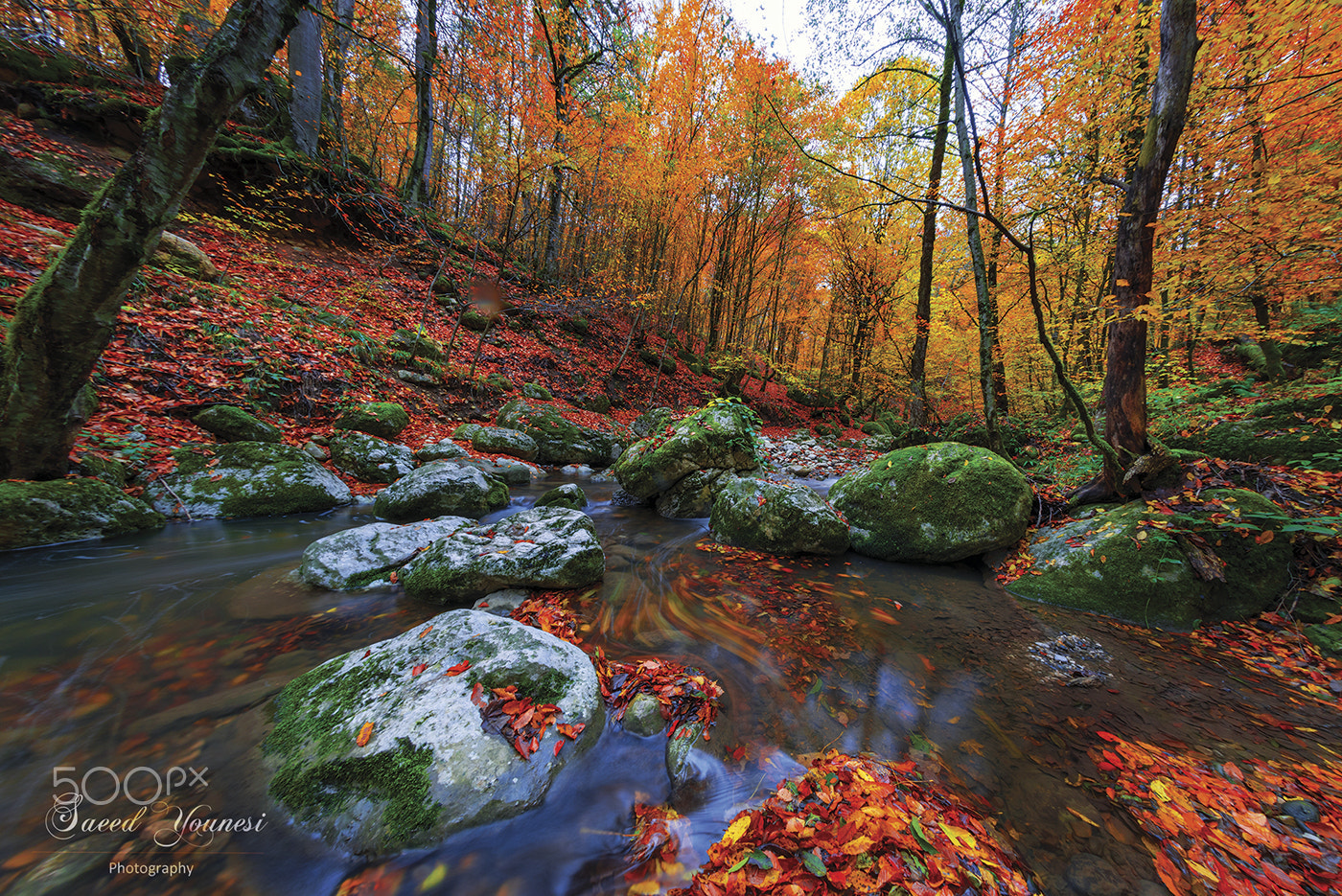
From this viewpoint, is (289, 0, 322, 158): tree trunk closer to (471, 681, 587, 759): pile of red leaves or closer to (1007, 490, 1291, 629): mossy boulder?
(471, 681, 587, 759): pile of red leaves

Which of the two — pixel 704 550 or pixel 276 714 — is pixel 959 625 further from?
pixel 276 714

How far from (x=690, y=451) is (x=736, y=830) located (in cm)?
527

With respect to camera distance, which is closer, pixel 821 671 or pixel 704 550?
pixel 821 671

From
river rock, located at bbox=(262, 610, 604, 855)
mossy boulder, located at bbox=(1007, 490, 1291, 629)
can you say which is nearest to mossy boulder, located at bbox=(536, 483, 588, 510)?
river rock, located at bbox=(262, 610, 604, 855)

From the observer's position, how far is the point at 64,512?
150 inches

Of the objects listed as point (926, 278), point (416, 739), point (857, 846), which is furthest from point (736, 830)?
point (926, 278)

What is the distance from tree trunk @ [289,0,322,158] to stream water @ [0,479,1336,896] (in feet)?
38.5

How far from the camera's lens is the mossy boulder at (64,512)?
3.59 metres

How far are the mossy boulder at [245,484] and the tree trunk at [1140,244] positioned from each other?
9.54 meters

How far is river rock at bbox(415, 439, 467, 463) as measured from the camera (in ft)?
23.1

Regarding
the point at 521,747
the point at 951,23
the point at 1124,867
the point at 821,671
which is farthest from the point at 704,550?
the point at 951,23

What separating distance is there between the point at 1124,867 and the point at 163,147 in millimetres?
7434

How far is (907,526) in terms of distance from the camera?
5.01 meters

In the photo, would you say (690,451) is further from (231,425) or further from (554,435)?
(231,425)
